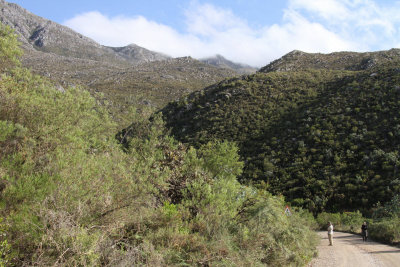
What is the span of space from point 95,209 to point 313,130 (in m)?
27.6

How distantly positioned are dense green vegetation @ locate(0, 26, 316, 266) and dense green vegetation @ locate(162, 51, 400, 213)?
1392 centimetres

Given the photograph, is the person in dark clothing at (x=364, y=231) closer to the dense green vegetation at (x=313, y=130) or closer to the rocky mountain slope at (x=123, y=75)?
the dense green vegetation at (x=313, y=130)

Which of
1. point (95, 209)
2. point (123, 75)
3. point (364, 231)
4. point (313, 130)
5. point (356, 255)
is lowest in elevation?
point (356, 255)

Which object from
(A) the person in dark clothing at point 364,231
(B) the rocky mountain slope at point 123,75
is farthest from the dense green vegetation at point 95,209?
(B) the rocky mountain slope at point 123,75

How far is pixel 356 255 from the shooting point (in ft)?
39.4

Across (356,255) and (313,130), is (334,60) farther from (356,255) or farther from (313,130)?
(356,255)

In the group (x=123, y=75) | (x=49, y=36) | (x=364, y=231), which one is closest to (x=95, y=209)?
(x=364, y=231)

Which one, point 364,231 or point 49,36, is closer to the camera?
point 364,231

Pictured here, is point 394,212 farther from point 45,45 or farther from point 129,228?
point 45,45

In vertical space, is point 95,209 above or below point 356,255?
above

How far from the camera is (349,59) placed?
52406 mm

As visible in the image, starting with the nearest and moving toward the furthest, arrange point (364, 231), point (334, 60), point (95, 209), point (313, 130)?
point (95, 209) < point (364, 231) < point (313, 130) < point (334, 60)

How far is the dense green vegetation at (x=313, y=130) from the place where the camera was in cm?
2284

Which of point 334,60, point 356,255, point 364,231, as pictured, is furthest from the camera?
point 334,60
